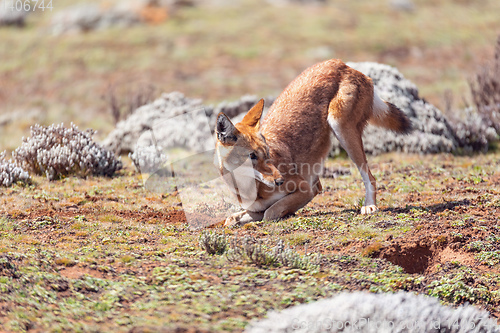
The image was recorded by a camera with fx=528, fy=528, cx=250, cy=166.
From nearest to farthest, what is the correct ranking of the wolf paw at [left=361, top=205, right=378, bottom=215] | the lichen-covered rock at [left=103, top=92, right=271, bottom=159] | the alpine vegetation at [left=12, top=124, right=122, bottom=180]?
the wolf paw at [left=361, top=205, right=378, bottom=215]
the alpine vegetation at [left=12, top=124, right=122, bottom=180]
the lichen-covered rock at [left=103, top=92, right=271, bottom=159]

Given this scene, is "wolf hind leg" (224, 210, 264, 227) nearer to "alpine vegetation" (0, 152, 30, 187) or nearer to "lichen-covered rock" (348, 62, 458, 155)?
"alpine vegetation" (0, 152, 30, 187)

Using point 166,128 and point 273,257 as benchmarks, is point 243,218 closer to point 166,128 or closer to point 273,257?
point 273,257

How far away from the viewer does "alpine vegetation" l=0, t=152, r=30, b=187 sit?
28.7ft

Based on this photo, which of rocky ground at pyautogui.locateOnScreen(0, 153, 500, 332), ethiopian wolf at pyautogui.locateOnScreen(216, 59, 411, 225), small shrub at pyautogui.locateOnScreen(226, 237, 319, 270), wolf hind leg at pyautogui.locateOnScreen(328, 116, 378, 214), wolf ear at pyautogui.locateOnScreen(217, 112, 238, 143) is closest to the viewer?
rocky ground at pyautogui.locateOnScreen(0, 153, 500, 332)

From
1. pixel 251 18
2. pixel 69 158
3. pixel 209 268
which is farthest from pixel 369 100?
pixel 251 18

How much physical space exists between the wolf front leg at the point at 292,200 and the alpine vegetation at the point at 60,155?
4.28m

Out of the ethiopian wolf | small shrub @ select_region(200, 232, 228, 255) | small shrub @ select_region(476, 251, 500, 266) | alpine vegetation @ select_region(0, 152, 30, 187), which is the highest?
the ethiopian wolf

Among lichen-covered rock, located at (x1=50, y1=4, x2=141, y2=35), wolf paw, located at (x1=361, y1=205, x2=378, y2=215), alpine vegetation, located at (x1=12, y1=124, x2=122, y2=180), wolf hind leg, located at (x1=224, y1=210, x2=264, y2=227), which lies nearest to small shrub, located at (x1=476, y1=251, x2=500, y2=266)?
wolf paw, located at (x1=361, y1=205, x2=378, y2=215)

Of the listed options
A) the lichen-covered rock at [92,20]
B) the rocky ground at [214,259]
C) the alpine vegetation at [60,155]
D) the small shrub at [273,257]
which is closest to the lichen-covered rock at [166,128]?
the alpine vegetation at [60,155]

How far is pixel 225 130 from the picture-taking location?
6168mm

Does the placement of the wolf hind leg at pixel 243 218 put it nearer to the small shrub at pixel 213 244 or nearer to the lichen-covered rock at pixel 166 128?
the small shrub at pixel 213 244

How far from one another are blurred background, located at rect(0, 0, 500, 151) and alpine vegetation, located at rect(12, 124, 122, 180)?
5.15 m

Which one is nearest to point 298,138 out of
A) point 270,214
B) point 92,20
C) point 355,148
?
point 355,148

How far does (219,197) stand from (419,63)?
19208mm
